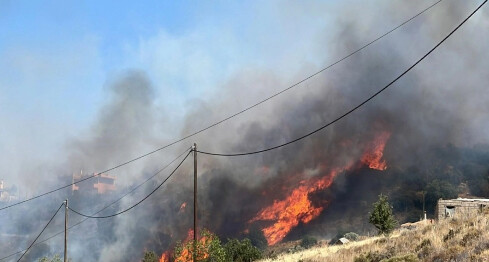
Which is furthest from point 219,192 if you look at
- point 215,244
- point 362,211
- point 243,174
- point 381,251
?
point 381,251

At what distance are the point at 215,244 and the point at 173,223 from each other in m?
68.1

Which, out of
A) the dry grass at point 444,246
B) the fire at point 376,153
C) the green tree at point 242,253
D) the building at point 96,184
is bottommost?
the green tree at point 242,253

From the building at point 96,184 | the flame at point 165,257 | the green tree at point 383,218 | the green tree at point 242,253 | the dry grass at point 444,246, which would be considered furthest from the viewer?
the building at point 96,184

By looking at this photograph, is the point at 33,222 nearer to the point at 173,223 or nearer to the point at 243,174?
the point at 173,223

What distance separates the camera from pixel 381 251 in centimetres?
2006

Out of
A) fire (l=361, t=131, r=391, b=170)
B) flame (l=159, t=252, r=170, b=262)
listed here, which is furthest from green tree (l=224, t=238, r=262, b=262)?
fire (l=361, t=131, r=391, b=170)

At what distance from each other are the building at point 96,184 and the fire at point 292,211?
47424mm

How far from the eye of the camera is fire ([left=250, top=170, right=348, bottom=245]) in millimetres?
79000

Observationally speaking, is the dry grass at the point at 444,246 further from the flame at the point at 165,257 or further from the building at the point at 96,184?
the building at the point at 96,184

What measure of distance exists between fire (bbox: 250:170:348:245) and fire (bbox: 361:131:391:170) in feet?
23.1

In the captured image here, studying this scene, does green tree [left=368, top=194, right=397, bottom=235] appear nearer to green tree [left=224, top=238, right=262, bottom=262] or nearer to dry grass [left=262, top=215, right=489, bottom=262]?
green tree [left=224, top=238, right=262, bottom=262]

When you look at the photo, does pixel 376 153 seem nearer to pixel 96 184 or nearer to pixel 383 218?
pixel 383 218

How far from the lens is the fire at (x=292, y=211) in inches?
3110

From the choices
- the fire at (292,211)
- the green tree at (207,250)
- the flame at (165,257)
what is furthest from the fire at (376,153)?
the green tree at (207,250)
